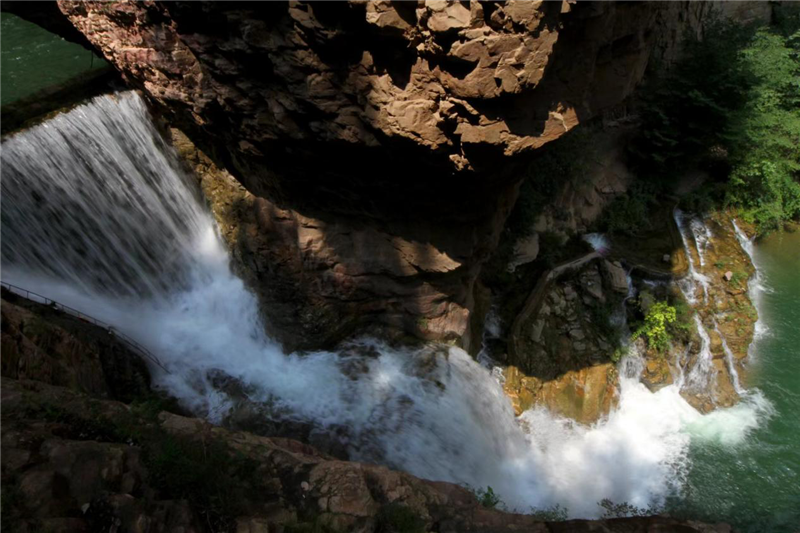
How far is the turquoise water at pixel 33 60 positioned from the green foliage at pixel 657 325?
996 centimetres

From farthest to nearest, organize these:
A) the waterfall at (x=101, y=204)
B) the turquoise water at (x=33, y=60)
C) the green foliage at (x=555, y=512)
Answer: the turquoise water at (x=33, y=60) < the green foliage at (x=555, y=512) < the waterfall at (x=101, y=204)

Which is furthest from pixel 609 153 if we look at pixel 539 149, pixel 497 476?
pixel 497 476

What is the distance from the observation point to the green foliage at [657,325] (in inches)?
336

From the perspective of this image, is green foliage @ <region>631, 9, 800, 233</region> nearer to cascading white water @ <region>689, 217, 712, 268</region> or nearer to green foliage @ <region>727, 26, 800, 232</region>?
green foliage @ <region>727, 26, 800, 232</region>

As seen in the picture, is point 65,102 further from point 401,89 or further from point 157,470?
point 157,470

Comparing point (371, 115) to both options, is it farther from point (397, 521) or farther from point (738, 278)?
point (738, 278)

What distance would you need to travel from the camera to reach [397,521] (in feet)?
12.2

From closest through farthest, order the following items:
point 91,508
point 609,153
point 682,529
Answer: point 91,508 < point 682,529 < point 609,153

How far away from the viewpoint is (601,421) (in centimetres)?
816

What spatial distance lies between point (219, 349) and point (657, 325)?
23.1 feet

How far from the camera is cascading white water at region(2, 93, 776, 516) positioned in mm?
5914

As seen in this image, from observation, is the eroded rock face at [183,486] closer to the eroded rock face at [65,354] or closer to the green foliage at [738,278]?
the eroded rock face at [65,354]

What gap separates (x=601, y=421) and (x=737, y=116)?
6.29 meters

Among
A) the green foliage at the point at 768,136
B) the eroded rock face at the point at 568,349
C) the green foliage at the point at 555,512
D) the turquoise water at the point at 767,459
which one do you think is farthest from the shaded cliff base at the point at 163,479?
the green foliage at the point at 768,136
